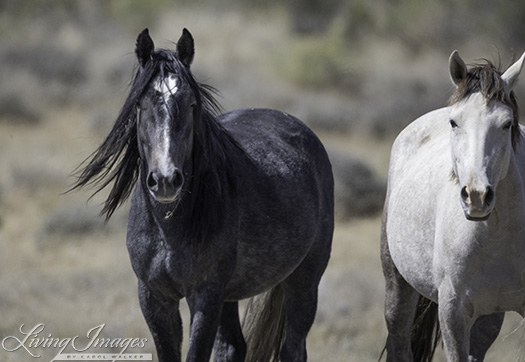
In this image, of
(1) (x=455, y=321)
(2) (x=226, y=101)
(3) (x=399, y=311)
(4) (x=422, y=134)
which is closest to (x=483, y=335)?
(3) (x=399, y=311)

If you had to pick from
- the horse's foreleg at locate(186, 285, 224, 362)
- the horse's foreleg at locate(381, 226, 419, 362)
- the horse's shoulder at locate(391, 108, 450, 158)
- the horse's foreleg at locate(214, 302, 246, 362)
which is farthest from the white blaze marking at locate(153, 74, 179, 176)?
the horse's foreleg at locate(381, 226, 419, 362)

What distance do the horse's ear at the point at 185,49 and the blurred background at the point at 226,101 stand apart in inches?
64.0

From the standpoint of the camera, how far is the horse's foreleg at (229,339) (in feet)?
17.4

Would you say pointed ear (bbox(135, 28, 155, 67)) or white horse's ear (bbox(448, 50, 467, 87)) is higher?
white horse's ear (bbox(448, 50, 467, 87))

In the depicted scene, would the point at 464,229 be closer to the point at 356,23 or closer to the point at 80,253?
the point at 80,253

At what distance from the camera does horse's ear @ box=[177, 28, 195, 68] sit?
449cm

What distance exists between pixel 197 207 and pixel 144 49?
83 centimetres

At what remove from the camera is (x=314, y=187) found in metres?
5.76

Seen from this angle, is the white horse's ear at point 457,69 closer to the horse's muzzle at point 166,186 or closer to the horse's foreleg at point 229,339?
the horse's muzzle at point 166,186

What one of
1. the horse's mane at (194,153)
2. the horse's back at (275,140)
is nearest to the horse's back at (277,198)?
the horse's back at (275,140)

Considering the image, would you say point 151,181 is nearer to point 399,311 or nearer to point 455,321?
point 455,321

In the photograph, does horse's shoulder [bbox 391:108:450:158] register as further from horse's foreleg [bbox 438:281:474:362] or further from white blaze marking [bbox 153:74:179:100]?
white blaze marking [bbox 153:74:179:100]

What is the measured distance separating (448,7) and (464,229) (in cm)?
2679

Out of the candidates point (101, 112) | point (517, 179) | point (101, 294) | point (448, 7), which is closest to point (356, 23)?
point (448, 7)
